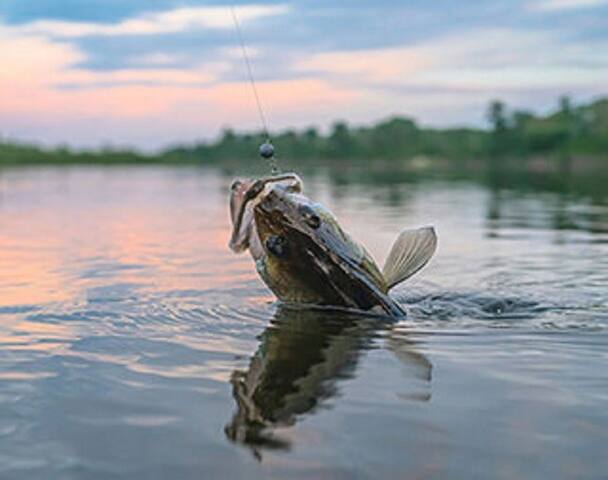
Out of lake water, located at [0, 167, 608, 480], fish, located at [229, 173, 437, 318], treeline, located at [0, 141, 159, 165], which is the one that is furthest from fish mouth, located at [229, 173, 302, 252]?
treeline, located at [0, 141, 159, 165]

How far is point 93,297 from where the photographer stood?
11.1 m

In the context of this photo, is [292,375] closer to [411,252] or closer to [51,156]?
[411,252]

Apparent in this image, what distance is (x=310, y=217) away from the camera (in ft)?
27.6

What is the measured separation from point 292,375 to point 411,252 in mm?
2766

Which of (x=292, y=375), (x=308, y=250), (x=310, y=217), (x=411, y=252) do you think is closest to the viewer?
(x=292, y=375)

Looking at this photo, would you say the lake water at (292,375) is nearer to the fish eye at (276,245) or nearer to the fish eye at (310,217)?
the fish eye at (276,245)

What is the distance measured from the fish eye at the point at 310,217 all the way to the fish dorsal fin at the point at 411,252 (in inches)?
50.5

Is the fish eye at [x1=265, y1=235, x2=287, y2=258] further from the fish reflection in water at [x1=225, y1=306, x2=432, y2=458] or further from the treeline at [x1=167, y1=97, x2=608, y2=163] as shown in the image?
the treeline at [x1=167, y1=97, x2=608, y2=163]

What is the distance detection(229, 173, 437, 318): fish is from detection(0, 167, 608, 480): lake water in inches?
11.7

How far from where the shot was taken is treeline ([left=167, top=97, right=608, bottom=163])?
157 metres

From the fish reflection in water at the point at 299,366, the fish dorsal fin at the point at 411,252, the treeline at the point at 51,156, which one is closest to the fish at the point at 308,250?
the fish dorsal fin at the point at 411,252

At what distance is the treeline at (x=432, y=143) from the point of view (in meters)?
155

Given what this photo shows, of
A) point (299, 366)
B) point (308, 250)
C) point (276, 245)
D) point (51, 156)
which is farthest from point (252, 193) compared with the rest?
point (51, 156)

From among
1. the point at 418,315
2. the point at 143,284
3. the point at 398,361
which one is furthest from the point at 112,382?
the point at 143,284
